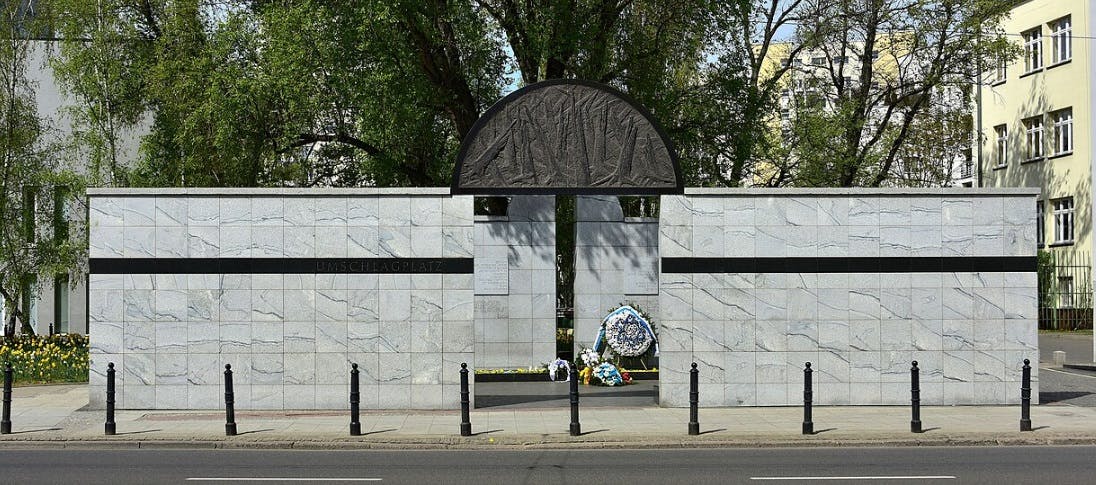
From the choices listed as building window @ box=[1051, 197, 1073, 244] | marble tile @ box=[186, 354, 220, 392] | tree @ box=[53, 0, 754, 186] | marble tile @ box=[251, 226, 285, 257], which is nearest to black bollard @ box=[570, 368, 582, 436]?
marble tile @ box=[251, 226, 285, 257]

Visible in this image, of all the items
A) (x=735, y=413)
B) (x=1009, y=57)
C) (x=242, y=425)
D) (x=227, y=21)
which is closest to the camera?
(x=242, y=425)

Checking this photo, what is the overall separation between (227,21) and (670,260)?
568 inches

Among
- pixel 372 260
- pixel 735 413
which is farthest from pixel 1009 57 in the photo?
pixel 372 260

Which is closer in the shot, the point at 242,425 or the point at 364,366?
the point at 242,425

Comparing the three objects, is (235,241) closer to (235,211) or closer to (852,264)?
(235,211)

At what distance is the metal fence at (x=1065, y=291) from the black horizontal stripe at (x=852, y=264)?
27.2 meters

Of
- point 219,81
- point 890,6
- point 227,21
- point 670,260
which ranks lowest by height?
point 670,260

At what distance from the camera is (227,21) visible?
92.6 feet

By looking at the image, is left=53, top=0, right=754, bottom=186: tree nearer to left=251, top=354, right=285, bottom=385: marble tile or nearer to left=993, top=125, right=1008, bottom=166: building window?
left=251, top=354, right=285, bottom=385: marble tile

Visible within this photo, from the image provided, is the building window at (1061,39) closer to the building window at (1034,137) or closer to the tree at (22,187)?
the building window at (1034,137)

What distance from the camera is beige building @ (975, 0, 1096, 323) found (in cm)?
4681

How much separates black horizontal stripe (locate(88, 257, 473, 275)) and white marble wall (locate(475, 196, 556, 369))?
275 inches

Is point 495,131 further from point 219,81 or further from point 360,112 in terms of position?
point 219,81

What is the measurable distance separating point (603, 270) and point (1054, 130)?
3077 cm
